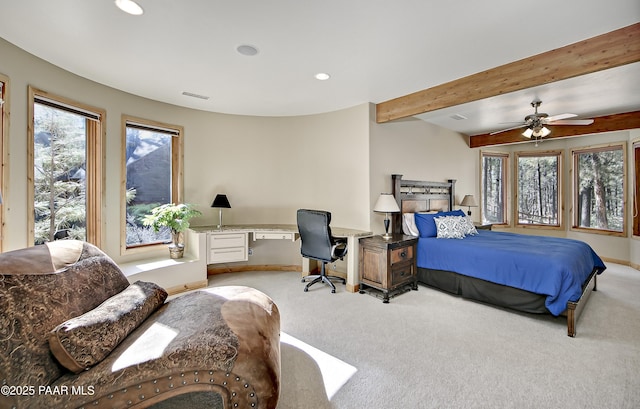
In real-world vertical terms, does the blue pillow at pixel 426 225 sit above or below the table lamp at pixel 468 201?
below

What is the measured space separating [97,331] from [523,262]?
3.66m

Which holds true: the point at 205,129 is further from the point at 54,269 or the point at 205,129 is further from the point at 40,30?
the point at 54,269

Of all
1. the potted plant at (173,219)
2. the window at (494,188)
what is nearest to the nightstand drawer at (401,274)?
the potted plant at (173,219)

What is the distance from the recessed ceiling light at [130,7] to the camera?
1918 millimetres

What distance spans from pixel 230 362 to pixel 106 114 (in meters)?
3.59

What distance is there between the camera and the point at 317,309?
3162 millimetres

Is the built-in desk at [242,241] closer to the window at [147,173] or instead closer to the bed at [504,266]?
the window at [147,173]

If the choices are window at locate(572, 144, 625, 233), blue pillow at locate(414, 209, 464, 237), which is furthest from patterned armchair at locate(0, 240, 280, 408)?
window at locate(572, 144, 625, 233)

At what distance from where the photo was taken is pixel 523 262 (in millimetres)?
2967

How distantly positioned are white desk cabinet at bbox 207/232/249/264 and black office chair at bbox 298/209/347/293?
968 millimetres

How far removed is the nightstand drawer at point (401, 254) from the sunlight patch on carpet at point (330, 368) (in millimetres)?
1597

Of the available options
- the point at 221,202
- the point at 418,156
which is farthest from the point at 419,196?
the point at 221,202

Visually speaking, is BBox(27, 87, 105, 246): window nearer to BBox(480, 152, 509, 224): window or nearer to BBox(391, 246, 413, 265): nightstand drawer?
BBox(391, 246, 413, 265): nightstand drawer

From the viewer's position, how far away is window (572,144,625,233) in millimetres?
5223
